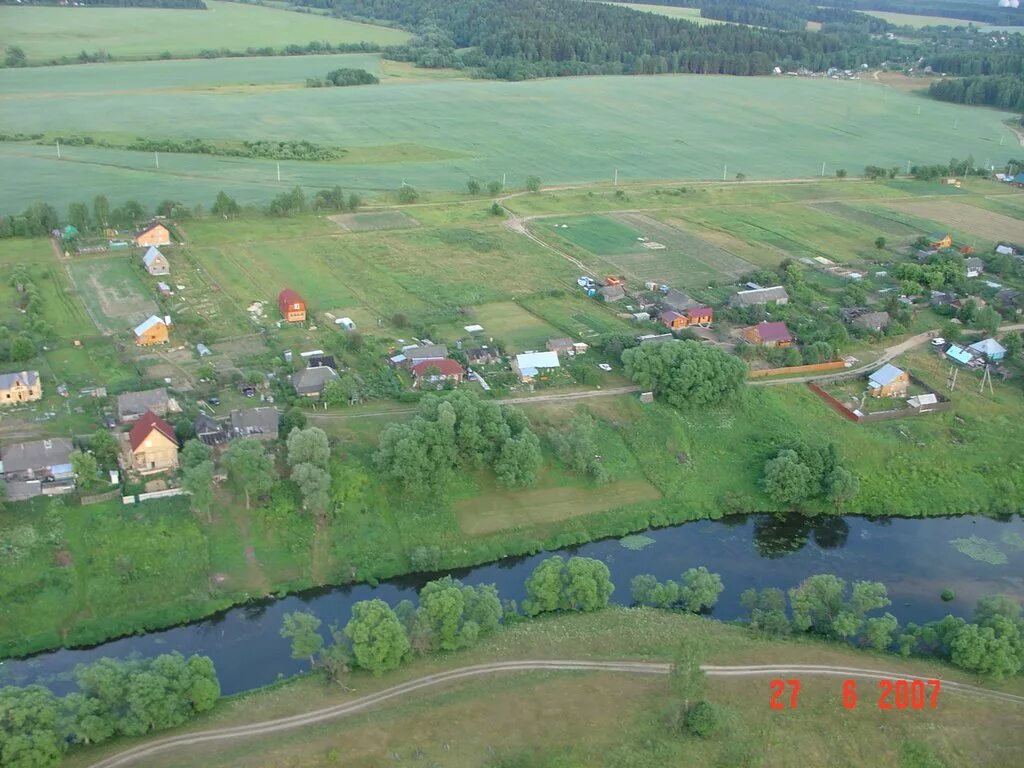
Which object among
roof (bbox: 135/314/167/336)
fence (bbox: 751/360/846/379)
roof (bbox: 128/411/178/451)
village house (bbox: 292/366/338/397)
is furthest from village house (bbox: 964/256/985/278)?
roof (bbox: 128/411/178/451)

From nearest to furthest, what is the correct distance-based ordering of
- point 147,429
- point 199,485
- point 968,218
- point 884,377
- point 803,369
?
1. point 199,485
2. point 147,429
3. point 884,377
4. point 803,369
5. point 968,218

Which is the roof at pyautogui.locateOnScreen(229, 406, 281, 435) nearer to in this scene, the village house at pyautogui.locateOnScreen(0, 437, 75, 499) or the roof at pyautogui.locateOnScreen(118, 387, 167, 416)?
the roof at pyautogui.locateOnScreen(118, 387, 167, 416)

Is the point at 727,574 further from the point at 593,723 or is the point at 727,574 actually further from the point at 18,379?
the point at 18,379

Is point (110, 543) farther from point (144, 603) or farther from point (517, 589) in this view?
point (517, 589)

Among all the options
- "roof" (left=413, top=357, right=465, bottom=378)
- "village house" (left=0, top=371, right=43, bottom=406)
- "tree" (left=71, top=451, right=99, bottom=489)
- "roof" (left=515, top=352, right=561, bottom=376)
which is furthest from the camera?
"roof" (left=515, top=352, right=561, bottom=376)

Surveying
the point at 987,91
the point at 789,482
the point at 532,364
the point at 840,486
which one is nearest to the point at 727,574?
the point at 789,482

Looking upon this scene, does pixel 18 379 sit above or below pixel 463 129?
below

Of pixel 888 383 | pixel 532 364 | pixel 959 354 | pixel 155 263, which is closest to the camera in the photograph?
pixel 532 364

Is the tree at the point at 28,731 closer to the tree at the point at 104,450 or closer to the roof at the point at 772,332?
the tree at the point at 104,450
